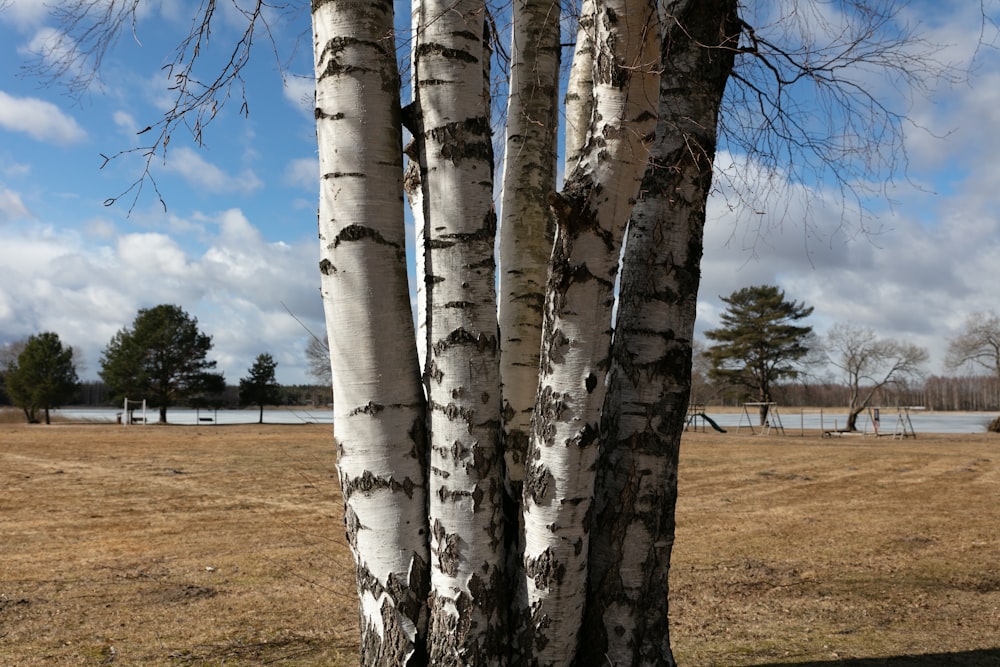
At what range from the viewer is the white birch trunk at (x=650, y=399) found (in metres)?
3.06

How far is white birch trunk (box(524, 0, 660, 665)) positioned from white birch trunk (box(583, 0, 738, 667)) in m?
0.21

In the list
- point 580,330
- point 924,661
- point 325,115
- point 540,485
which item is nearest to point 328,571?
point 540,485

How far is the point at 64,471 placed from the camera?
14.9 m

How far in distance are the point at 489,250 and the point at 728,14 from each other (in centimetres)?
200

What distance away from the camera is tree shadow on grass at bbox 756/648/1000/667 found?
161 inches

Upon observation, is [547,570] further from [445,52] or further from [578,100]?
[578,100]

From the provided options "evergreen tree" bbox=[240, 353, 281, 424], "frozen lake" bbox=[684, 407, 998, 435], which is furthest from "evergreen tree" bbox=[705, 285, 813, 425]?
"evergreen tree" bbox=[240, 353, 281, 424]

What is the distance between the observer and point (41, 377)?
42281mm

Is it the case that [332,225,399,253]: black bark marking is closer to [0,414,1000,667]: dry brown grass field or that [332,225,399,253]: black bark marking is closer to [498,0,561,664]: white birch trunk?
[498,0,561,664]: white birch trunk

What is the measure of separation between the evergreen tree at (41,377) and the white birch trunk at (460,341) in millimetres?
46887

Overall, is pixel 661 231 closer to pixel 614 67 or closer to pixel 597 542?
pixel 614 67

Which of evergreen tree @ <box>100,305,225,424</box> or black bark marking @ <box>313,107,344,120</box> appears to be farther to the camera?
evergreen tree @ <box>100,305,225,424</box>

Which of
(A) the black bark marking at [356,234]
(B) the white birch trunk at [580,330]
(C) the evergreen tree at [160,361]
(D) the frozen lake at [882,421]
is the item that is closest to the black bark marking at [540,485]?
(B) the white birch trunk at [580,330]

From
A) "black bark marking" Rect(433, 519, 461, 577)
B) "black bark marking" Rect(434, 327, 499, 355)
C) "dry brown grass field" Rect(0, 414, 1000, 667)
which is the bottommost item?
"dry brown grass field" Rect(0, 414, 1000, 667)
